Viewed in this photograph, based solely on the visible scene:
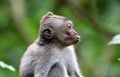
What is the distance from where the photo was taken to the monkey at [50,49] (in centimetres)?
1184

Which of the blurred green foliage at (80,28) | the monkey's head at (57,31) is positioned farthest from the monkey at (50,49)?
the blurred green foliage at (80,28)

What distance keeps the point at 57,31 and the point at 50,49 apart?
0.32 metres

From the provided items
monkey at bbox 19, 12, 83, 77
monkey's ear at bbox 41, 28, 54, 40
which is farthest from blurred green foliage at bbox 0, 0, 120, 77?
monkey's ear at bbox 41, 28, 54, 40

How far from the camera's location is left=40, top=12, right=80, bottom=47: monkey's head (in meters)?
11.8

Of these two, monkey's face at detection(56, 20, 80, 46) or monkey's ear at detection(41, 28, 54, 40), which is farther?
monkey's face at detection(56, 20, 80, 46)

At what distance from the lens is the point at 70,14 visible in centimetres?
1764

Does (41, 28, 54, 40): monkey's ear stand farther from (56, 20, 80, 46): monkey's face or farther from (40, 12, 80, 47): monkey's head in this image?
(56, 20, 80, 46): monkey's face

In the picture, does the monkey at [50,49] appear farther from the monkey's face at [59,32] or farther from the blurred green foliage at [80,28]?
the blurred green foliage at [80,28]

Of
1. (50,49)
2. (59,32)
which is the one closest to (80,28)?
(59,32)

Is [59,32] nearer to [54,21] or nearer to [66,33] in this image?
[66,33]

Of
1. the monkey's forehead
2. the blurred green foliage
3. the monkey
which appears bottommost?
the monkey

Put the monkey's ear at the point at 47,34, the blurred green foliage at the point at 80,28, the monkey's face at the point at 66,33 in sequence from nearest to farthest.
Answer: the monkey's ear at the point at 47,34, the monkey's face at the point at 66,33, the blurred green foliage at the point at 80,28

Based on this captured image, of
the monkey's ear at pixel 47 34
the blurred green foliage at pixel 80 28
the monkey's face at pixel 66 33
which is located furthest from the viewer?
the blurred green foliage at pixel 80 28

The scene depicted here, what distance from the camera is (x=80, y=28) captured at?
17250 millimetres
